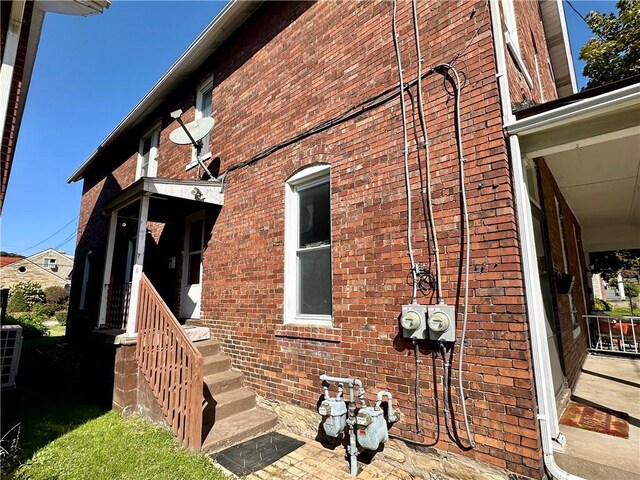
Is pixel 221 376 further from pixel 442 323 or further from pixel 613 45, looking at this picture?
pixel 613 45

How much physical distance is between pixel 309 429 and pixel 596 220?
9087mm

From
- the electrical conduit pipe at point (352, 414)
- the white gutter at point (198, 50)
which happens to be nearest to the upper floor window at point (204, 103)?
the white gutter at point (198, 50)

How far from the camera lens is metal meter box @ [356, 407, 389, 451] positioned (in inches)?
131

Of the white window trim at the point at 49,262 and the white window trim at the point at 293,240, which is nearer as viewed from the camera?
the white window trim at the point at 293,240

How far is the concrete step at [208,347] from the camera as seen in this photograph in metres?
5.65

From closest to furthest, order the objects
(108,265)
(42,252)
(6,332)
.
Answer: (108,265) < (6,332) < (42,252)

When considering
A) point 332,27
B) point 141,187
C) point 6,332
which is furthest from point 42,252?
point 332,27

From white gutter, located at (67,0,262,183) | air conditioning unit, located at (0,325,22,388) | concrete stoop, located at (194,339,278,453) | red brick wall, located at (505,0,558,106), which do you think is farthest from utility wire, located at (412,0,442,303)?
air conditioning unit, located at (0,325,22,388)

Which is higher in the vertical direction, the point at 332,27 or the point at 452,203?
the point at 332,27

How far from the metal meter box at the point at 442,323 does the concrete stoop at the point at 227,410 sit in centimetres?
270

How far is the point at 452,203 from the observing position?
3.37m

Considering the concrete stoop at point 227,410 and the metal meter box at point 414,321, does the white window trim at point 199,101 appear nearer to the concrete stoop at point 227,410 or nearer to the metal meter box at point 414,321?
the concrete stoop at point 227,410

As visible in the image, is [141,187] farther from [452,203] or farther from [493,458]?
[493,458]

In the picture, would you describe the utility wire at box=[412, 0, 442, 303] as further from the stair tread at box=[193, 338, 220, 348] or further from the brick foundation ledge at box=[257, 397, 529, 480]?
the stair tread at box=[193, 338, 220, 348]
